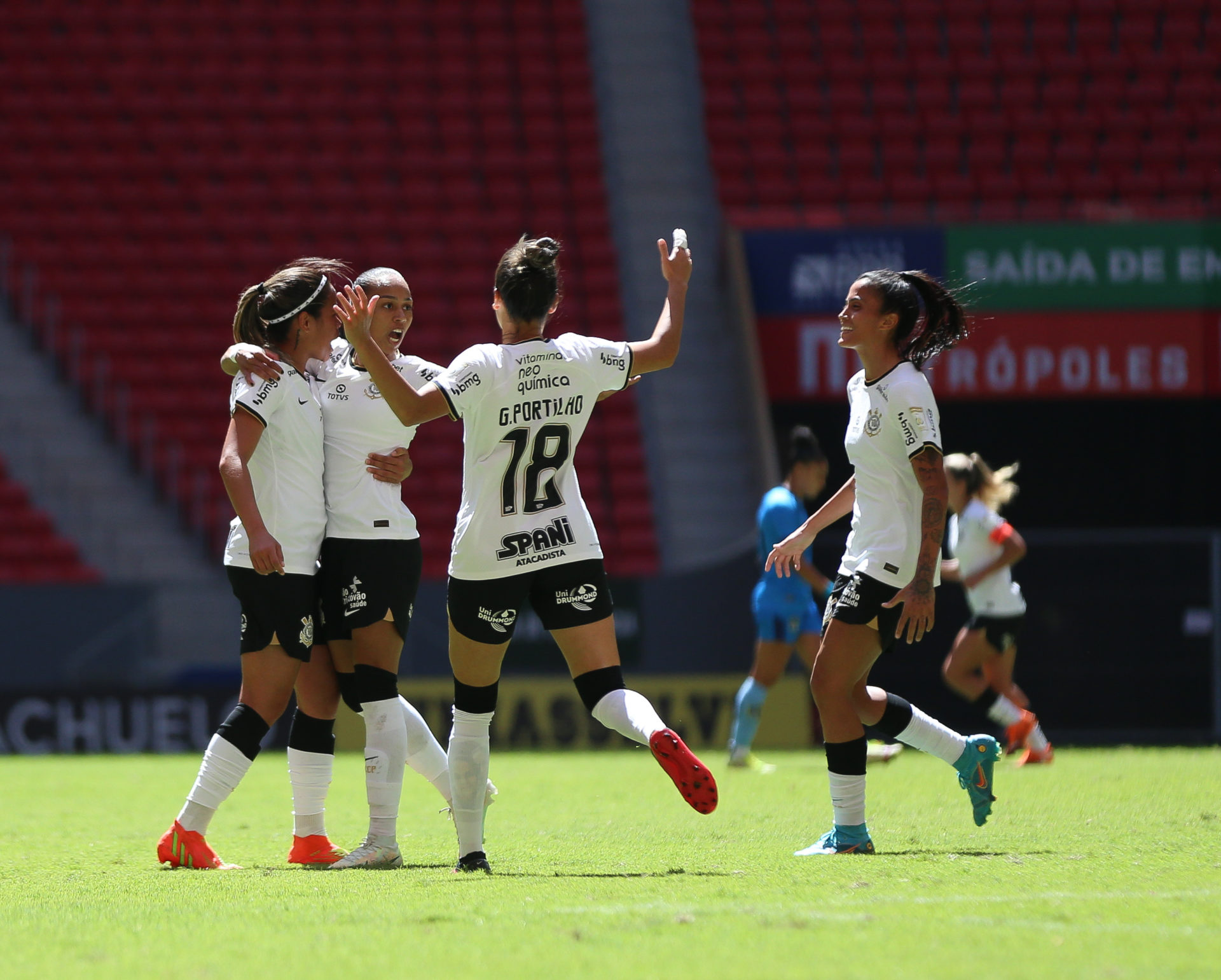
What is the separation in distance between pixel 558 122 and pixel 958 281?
6317mm

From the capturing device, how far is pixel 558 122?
19344mm

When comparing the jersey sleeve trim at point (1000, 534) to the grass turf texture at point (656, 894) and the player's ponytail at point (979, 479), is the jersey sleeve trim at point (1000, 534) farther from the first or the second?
the grass turf texture at point (656, 894)

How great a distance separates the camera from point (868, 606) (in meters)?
5.80

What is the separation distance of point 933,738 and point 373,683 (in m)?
2.09

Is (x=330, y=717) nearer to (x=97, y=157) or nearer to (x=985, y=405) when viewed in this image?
(x=985, y=405)

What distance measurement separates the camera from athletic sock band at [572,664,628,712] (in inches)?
209

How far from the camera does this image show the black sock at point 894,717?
20.1 feet

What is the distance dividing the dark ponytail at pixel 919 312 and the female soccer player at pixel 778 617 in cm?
392

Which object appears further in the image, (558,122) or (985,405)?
(558,122)

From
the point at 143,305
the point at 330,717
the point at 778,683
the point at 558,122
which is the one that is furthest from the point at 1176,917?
the point at 558,122

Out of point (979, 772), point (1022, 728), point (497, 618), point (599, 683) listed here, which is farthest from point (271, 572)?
point (1022, 728)

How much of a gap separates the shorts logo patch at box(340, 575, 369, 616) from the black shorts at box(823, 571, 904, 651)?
5.42 ft

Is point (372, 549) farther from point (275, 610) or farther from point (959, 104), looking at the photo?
point (959, 104)

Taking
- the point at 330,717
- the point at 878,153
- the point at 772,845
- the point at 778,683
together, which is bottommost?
the point at 778,683
